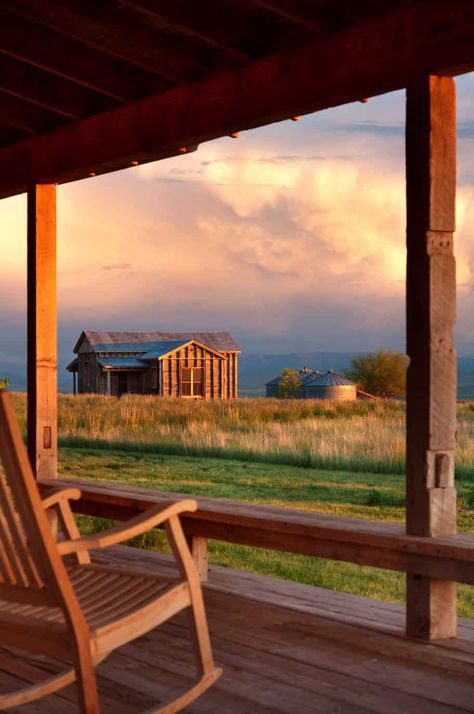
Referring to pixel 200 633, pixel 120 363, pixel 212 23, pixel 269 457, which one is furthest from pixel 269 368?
pixel 200 633

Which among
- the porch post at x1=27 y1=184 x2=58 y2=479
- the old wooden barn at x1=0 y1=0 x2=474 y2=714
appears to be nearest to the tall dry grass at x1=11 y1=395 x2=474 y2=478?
the porch post at x1=27 y1=184 x2=58 y2=479

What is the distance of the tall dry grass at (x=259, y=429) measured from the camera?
13.9 m

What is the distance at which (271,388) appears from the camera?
3841cm

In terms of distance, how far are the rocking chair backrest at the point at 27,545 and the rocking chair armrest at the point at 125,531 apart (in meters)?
0.08

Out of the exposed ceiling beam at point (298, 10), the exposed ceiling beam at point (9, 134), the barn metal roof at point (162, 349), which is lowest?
the barn metal roof at point (162, 349)

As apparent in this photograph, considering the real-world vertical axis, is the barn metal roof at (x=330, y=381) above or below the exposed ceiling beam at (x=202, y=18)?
below

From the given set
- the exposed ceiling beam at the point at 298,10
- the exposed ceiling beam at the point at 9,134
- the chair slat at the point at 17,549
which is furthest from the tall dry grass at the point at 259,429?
the chair slat at the point at 17,549

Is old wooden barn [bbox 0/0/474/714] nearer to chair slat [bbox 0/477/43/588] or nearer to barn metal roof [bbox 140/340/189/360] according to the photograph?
chair slat [bbox 0/477/43/588]

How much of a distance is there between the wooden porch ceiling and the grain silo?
2800 centimetres

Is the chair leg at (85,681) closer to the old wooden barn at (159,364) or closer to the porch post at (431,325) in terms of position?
the porch post at (431,325)

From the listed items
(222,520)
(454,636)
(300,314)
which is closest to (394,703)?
(454,636)

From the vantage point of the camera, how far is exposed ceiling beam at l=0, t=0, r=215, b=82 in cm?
378

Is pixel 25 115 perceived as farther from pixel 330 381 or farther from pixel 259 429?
pixel 330 381

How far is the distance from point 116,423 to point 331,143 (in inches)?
709
